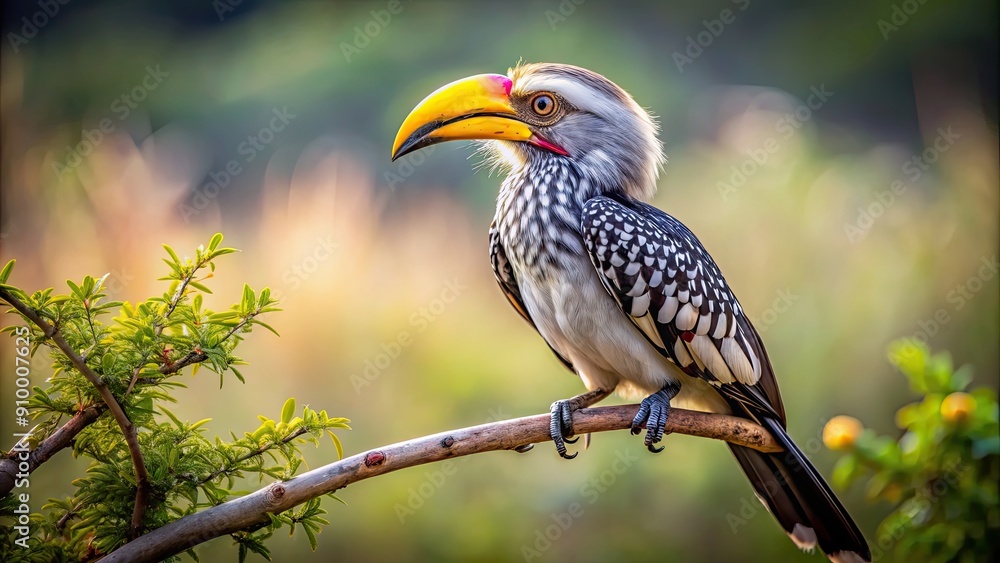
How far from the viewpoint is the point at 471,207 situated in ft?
13.6

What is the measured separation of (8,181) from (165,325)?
3104 millimetres

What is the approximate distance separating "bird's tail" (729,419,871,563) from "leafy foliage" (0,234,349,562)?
3.64ft

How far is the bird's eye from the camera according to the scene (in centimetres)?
200

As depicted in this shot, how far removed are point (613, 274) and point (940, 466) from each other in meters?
0.98

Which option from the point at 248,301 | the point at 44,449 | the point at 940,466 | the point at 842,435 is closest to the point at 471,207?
the point at 842,435

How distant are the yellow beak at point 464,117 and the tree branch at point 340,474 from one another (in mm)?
729

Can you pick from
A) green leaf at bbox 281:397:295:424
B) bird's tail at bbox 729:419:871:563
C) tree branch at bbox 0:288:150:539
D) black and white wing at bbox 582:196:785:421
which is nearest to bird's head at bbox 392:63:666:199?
black and white wing at bbox 582:196:785:421

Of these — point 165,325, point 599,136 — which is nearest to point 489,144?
point 599,136

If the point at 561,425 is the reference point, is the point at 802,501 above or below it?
below

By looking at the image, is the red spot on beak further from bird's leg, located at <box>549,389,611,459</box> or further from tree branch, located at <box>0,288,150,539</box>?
tree branch, located at <box>0,288,150,539</box>

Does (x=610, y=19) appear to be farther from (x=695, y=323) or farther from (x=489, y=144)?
(x=695, y=323)

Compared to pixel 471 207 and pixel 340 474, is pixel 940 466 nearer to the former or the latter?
pixel 340 474

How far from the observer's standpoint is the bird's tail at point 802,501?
5.96ft

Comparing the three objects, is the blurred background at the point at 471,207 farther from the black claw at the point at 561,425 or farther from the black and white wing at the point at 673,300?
the black claw at the point at 561,425
